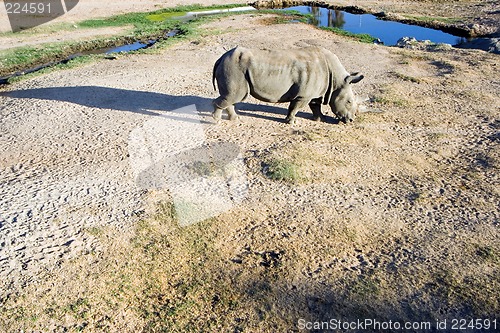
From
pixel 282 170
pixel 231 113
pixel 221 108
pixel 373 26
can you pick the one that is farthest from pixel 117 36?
pixel 282 170

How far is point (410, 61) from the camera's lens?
19.5 m

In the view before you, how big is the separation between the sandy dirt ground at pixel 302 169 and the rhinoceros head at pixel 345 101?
409 millimetres

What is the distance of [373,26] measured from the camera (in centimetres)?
2939

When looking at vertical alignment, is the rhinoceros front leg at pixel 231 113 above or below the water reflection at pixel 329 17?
above

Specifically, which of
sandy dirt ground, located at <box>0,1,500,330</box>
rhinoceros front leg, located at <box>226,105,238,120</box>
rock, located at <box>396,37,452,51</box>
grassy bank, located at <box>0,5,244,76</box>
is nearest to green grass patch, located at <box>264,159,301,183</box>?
sandy dirt ground, located at <box>0,1,500,330</box>

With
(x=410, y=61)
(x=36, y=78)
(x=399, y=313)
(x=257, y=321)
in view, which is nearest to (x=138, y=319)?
(x=257, y=321)

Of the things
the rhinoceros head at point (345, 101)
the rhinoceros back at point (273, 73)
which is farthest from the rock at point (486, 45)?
the rhinoceros back at point (273, 73)

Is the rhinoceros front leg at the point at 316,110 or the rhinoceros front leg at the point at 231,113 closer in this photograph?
the rhinoceros front leg at the point at 231,113

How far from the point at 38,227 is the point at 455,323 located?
25.0 ft

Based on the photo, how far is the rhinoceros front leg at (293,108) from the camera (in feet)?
40.6

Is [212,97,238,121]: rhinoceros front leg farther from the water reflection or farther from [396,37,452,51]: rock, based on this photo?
the water reflection

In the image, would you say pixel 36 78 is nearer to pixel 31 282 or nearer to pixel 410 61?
pixel 31 282

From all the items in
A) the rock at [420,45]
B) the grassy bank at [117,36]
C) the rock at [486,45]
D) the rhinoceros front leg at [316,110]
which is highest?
the grassy bank at [117,36]

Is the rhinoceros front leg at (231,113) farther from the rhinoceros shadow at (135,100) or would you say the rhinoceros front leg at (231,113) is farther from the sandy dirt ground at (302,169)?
the rhinoceros shadow at (135,100)
